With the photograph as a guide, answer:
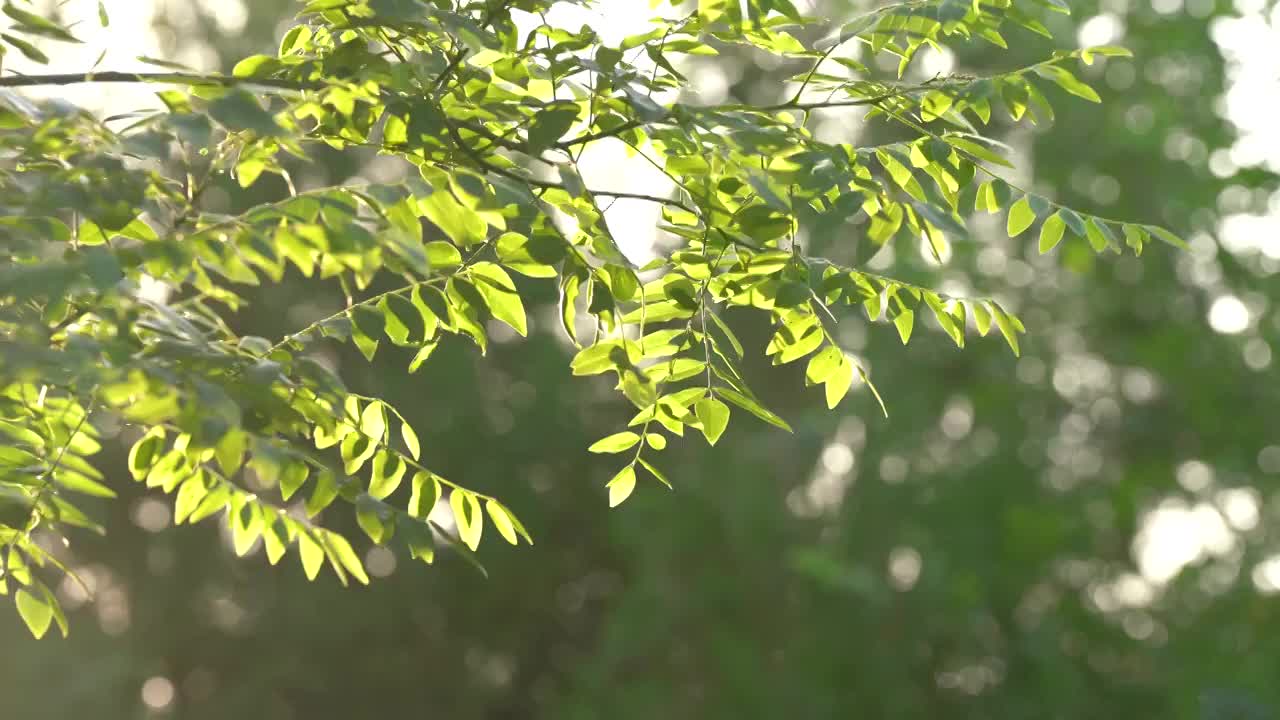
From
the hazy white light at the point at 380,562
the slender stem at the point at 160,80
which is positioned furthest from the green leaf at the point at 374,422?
the hazy white light at the point at 380,562

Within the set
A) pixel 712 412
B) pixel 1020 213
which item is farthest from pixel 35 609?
pixel 1020 213

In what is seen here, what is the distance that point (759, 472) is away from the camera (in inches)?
577

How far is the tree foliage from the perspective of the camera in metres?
2.12

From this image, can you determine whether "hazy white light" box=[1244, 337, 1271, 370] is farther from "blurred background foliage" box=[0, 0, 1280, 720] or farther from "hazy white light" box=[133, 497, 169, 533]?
"hazy white light" box=[133, 497, 169, 533]

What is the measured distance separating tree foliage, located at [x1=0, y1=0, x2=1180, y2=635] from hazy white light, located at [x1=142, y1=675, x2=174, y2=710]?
15734mm

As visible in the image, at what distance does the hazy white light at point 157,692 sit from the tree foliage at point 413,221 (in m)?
15.7

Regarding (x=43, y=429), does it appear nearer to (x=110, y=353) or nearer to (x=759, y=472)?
(x=110, y=353)

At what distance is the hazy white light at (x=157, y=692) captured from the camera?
17.7 metres

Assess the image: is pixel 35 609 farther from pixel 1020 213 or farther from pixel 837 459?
pixel 837 459

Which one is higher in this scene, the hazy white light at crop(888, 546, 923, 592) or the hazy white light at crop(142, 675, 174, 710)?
the hazy white light at crop(888, 546, 923, 592)

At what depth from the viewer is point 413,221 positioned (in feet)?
7.70

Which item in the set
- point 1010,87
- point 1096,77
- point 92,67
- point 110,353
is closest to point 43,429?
point 92,67

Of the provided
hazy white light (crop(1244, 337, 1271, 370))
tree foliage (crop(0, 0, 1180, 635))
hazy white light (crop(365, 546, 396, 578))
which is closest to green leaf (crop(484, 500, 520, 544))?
tree foliage (crop(0, 0, 1180, 635))

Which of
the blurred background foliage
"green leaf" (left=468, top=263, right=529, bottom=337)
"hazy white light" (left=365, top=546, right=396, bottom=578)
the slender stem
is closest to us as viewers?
the slender stem
